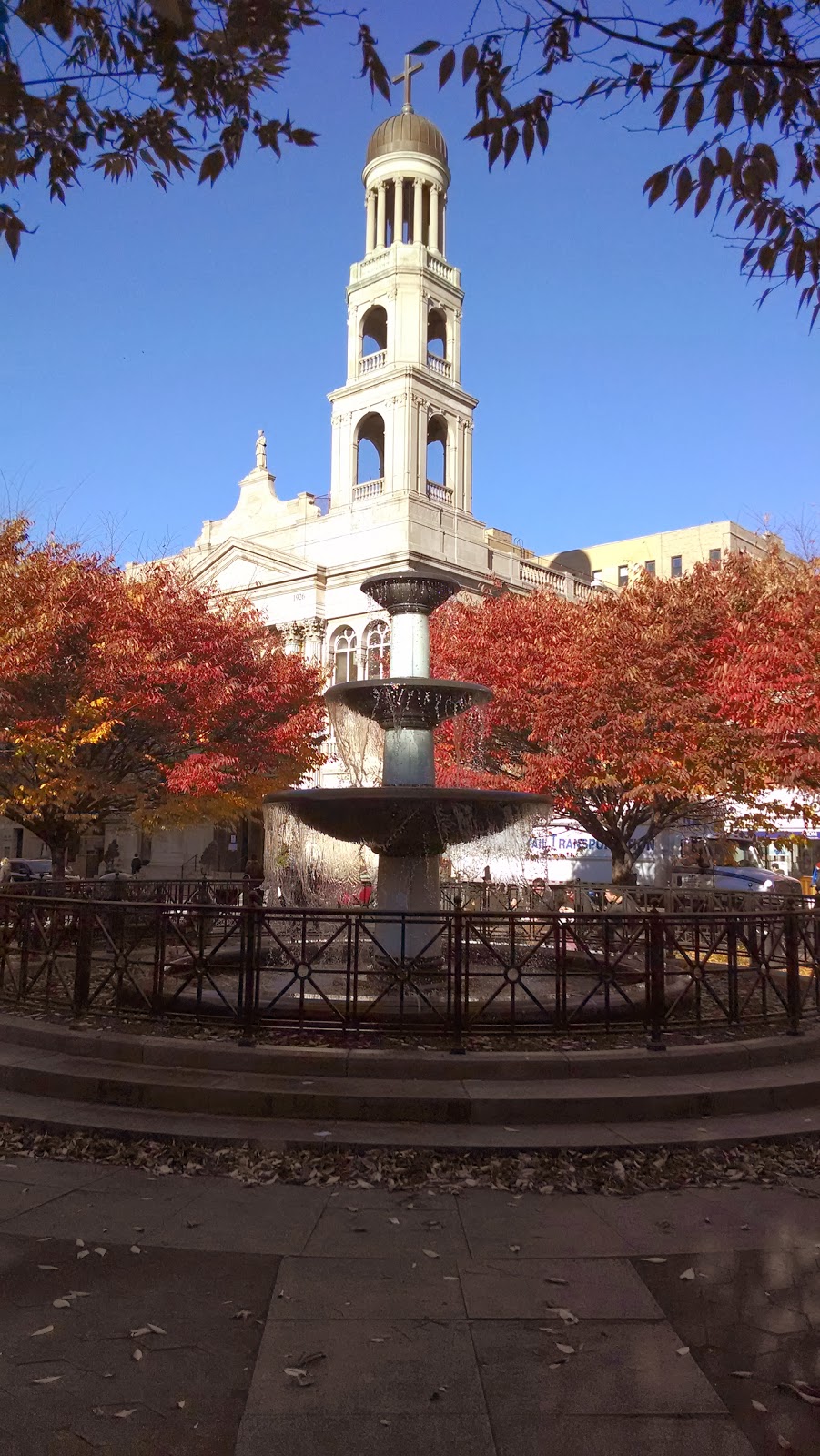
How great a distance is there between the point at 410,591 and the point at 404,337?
2922cm

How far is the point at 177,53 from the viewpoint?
477 cm

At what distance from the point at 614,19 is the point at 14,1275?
240 inches

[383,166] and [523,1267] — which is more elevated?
[383,166]

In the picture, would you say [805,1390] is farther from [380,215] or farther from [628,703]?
[380,215]

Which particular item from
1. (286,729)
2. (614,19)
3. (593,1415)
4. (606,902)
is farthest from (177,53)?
(286,729)

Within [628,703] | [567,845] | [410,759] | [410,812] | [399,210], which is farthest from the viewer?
[399,210]

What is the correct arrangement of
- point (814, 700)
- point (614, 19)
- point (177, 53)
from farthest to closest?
point (814, 700), point (177, 53), point (614, 19)

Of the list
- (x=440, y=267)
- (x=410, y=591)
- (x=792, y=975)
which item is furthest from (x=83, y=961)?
(x=440, y=267)

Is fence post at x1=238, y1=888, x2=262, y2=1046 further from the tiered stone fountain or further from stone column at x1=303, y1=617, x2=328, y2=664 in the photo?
stone column at x1=303, y1=617, x2=328, y2=664

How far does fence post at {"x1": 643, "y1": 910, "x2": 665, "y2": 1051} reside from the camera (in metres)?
7.63

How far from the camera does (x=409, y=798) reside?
→ 30.5 feet

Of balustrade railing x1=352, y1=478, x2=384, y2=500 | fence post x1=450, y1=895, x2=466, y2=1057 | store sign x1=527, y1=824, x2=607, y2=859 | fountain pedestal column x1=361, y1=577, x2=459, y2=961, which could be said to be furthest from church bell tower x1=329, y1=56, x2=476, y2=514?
fence post x1=450, y1=895, x2=466, y2=1057

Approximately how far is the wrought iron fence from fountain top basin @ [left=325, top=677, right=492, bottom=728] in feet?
9.96

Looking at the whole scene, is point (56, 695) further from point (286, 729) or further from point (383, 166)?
point (383, 166)
